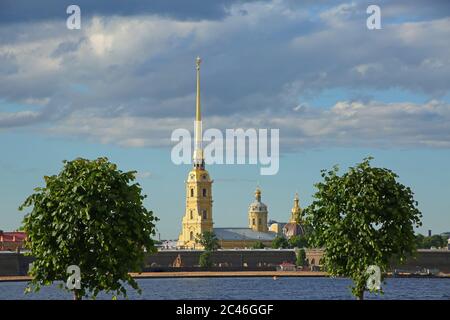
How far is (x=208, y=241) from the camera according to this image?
168m

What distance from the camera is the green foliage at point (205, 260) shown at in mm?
146125

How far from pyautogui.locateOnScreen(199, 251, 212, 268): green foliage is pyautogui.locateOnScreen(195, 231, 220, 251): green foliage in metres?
8.26

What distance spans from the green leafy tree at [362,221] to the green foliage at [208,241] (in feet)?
414

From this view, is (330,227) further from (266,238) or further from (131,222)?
(266,238)

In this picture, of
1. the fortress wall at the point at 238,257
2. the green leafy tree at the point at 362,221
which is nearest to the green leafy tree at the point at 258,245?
the fortress wall at the point at 238,257

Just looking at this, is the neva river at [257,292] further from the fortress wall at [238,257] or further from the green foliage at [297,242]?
the green foliage at [297,242]

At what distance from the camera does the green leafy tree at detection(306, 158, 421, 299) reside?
3191cm

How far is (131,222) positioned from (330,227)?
20.7 feet

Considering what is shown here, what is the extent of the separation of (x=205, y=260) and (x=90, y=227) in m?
119

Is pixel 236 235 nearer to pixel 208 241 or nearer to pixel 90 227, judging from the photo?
pixel 208 241

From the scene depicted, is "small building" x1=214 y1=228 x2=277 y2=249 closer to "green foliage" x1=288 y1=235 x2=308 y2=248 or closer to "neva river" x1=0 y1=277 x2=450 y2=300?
"green foliage" x1=288 y1=235 x2=308 y2=248

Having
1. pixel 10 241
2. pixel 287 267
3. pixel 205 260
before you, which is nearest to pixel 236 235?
pixel 10 241
